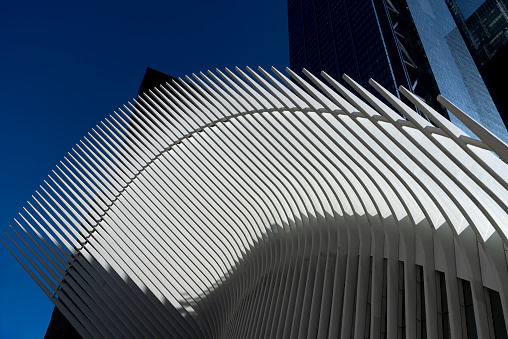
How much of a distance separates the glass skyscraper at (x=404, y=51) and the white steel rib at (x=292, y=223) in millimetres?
53480

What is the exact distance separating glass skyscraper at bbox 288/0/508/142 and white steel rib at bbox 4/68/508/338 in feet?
175

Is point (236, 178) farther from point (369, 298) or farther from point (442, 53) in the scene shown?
point (442, 53)

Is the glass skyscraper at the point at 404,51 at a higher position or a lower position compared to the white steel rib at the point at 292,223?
higher

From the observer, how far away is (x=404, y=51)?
261 ft

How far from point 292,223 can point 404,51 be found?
72.1 metres

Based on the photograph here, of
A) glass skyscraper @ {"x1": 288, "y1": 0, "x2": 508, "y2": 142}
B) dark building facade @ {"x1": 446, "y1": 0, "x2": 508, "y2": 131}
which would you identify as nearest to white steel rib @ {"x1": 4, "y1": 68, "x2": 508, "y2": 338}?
glass skyscraper @ {"x1": 288, "y1": 0, "x2": 508, "y2": 142}

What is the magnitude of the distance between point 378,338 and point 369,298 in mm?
1274

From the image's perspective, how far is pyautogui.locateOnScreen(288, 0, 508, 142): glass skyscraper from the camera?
7519 centimetres

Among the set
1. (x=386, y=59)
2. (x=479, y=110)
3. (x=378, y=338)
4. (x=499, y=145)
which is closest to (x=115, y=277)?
(x=378, y=338)

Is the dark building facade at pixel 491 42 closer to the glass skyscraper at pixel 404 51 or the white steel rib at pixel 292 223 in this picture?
the glass skyscraper at pixel 404 51

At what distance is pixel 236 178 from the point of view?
1616 centimetres

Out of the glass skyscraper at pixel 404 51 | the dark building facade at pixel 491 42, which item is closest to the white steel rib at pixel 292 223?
the glass skyscraper at pixel 404 51

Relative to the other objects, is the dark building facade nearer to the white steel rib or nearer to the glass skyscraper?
the glass skyscraper

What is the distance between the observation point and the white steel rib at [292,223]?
25.2 feet
